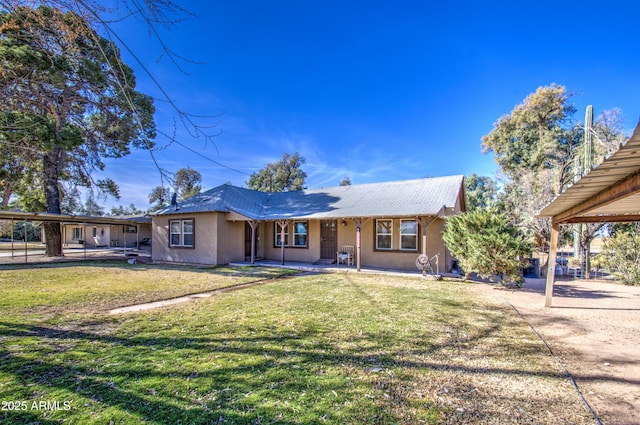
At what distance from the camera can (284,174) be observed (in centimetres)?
2967

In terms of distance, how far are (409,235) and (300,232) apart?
556 centimetres

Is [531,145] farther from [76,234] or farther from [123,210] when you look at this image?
[123,210]

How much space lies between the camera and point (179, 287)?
8.49 m

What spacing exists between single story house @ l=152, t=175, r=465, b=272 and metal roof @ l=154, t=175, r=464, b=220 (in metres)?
0.04

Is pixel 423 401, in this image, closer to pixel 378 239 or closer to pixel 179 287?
pixel 179 287

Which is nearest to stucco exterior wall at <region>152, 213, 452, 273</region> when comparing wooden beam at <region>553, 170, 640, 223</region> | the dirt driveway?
the dirt driveway

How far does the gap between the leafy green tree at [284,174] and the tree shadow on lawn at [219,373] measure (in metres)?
25.7

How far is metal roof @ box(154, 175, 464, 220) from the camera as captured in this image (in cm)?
1179

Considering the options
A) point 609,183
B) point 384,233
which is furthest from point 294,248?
point 609,183

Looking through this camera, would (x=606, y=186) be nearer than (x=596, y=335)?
Yes

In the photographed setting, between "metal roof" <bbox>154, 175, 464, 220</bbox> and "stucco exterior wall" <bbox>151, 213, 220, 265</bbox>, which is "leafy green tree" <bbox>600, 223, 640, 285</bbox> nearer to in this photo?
"metal roof" <bbox>154, 175, 464, 220</bbox>

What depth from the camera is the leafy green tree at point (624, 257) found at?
9648 millimetres

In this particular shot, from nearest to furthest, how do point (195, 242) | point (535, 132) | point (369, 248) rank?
point (369, 248)
point (195, 242)
point (535, 132)

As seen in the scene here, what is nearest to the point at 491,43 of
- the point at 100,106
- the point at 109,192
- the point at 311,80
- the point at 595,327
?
the point at 311,80
